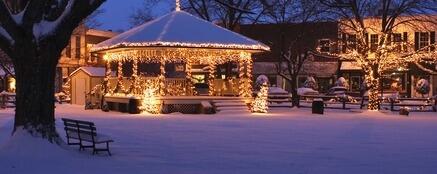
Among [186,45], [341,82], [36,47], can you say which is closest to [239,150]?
[36,47]

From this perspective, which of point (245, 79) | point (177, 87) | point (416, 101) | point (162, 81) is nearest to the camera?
point (162, 81)

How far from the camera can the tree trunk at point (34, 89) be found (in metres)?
14.8

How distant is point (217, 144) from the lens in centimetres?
1786

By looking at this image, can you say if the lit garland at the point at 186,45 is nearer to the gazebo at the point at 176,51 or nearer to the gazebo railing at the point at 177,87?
the gazebo at the point at 176,51

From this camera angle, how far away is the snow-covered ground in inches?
522

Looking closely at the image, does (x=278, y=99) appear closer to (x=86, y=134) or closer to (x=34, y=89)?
(x=86, y=134)

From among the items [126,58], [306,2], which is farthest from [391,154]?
[306,2]

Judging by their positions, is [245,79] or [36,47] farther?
[245,79]

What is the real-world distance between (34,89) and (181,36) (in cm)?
1813

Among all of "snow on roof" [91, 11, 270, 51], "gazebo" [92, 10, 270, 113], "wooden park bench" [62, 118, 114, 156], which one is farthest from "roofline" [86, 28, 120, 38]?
"wooden park bench" [62, 118, 114, 156]

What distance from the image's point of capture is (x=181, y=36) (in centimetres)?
3272

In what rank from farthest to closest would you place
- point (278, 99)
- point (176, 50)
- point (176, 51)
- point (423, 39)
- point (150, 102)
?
point (423, 39)
point (278, 99)
point (176, 51)
point (176, 50)
point (150, 102)

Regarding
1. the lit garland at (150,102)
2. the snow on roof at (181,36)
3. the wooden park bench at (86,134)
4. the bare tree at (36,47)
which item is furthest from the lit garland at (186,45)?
the bare tree at (36,47)

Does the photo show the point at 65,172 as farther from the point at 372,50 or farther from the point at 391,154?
the point at 372,50
